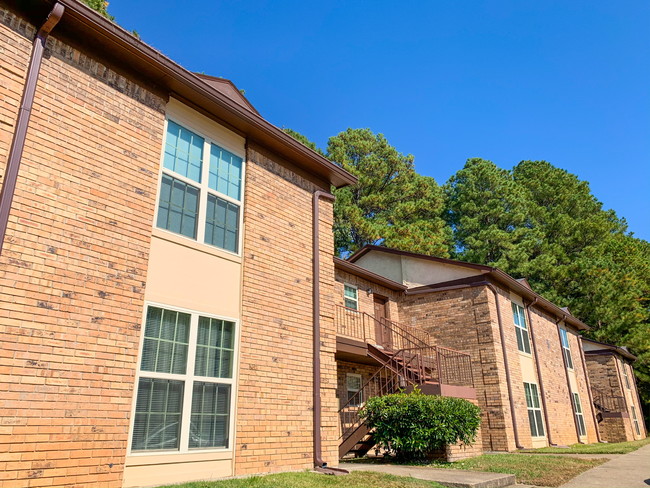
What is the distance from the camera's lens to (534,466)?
11.0 m

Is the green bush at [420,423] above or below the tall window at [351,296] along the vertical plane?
below

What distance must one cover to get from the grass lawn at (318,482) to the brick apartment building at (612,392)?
858 inches

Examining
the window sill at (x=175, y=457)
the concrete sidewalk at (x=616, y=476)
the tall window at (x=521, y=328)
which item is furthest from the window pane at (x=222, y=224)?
the tall window at (x=521, y=328)

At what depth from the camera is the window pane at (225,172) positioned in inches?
331

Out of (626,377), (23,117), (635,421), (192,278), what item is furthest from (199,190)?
(635,421)

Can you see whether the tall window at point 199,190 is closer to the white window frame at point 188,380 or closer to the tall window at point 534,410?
the white window frame at point 188,380

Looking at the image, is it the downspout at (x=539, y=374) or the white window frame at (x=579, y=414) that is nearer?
the downspout at (x=539, y=374)

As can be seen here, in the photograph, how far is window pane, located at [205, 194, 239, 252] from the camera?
26.5 ft

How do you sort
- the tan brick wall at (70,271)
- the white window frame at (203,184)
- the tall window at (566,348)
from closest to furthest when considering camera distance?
the tan brick wall at (70,271), the white window frame at (203,184), the tall window at (566,348)

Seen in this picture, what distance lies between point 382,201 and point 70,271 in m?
28.2

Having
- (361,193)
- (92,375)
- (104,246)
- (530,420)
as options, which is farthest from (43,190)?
(361,193)

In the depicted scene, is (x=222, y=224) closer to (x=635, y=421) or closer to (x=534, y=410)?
(x=534, y=410)

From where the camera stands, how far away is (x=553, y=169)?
42875 mm

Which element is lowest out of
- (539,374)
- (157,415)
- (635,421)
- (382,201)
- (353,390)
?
(635,421)
